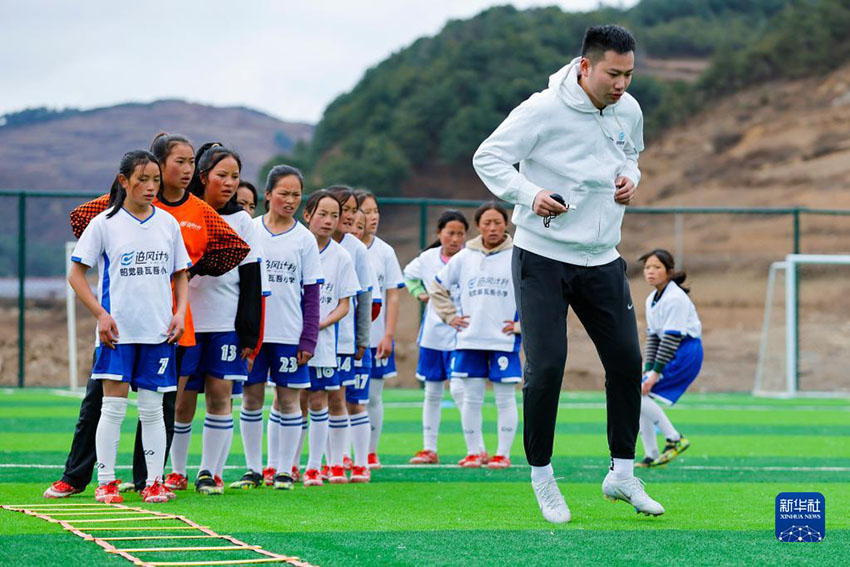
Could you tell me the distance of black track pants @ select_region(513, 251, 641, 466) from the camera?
5.60 meters

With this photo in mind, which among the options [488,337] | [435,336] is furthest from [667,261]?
[435,336]

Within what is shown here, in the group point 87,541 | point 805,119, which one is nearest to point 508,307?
A: point 87,541

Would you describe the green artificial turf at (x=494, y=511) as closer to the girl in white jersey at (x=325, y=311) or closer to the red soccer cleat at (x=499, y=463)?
the red soccer cleat at (x=499, y=463)

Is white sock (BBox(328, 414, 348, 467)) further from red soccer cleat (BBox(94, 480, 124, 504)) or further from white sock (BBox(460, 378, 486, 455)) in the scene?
red soccer cleat (BBox(94, 480, 124, 504))

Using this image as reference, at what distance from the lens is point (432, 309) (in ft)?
31.4

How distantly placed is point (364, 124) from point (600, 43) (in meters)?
46.6

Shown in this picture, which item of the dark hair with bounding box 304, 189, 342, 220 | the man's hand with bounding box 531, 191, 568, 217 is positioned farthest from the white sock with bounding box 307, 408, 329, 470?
the man's hand with bounding box 531, 191, 568, 217

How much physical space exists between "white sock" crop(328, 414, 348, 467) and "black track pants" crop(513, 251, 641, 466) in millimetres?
2348

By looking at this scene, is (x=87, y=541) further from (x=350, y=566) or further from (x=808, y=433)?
(x=808, y=433)

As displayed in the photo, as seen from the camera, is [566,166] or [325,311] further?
[325,311]

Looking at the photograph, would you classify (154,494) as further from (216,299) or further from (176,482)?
(216,299)

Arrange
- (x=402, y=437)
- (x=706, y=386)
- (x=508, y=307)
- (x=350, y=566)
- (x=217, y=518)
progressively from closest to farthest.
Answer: (x=350, y=566) < (x=217, y=518) < (x=508, y=307) < (x=402, y=437) < (x=706, y=386)

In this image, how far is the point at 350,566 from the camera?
14.3 ft

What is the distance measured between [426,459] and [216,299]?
292 centimetres
